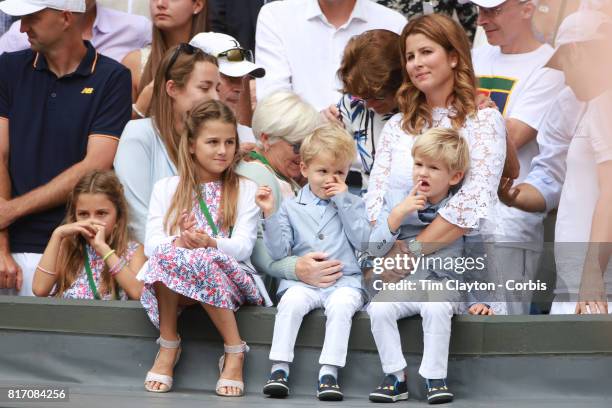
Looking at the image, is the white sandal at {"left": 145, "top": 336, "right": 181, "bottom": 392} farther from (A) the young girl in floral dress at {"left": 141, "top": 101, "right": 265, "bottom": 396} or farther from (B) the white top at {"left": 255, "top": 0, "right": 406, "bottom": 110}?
(B) the white top at {"left": 255, "top": 0, "right": 406, "bottom": 110}

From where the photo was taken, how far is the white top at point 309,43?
25.0ft

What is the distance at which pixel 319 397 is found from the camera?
5.89 m

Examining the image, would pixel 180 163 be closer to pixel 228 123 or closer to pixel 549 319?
pixel 228 123

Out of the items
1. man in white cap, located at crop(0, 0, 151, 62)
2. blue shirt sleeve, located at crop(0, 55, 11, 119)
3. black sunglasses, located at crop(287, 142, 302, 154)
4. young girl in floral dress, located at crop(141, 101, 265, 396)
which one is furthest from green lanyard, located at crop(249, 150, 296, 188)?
man in white cap, located at crop(0, 0, 151, 62)

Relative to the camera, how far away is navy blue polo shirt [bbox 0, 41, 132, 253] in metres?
6.96

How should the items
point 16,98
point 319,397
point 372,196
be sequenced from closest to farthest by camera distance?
point 319,397 → point 372,196 → point 16,98

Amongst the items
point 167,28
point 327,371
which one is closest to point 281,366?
point 327,371

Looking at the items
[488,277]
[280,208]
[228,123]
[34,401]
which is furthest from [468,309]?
[34,401]

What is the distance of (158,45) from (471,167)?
243cm

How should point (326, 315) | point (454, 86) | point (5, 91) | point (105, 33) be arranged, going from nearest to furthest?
point (326, 315) < point (454, 86) < point (5, 91) < point (105, 33)

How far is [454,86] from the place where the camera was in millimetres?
6395

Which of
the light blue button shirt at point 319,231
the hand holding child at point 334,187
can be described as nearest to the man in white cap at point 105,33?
the light blue button shirt at point 319,231

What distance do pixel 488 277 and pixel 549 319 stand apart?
0.37 meters

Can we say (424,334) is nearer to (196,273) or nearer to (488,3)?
(196,273)
